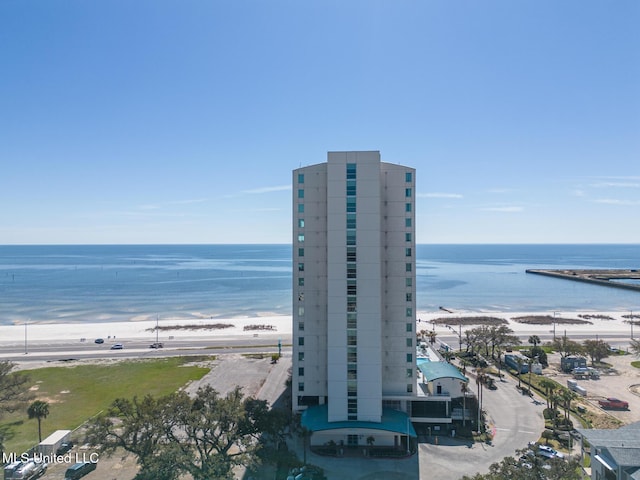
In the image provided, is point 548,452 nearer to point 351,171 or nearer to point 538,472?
point 538,472

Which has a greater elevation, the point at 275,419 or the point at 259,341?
the point at 275,419

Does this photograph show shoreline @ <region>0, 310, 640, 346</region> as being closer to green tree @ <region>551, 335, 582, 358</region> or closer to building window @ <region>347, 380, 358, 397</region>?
green tree @ <region>551, 335, 582, 358</region>

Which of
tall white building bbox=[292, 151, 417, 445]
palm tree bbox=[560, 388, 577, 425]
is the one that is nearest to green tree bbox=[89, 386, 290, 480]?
tall white building bbox=[292, 151, 417, 445]

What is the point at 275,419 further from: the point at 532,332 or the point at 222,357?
the point at 532,332

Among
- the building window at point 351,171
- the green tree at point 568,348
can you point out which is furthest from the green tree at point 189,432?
the green tree at point 568,348

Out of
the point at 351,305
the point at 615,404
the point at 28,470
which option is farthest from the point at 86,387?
the point at 615,404

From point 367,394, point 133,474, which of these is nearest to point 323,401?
point 367,394

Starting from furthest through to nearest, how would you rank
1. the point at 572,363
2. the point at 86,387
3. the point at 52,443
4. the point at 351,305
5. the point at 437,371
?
the point at 572,363, the point at 86,387, the point at 437,371, the point at 351,305, the point at 52,443
